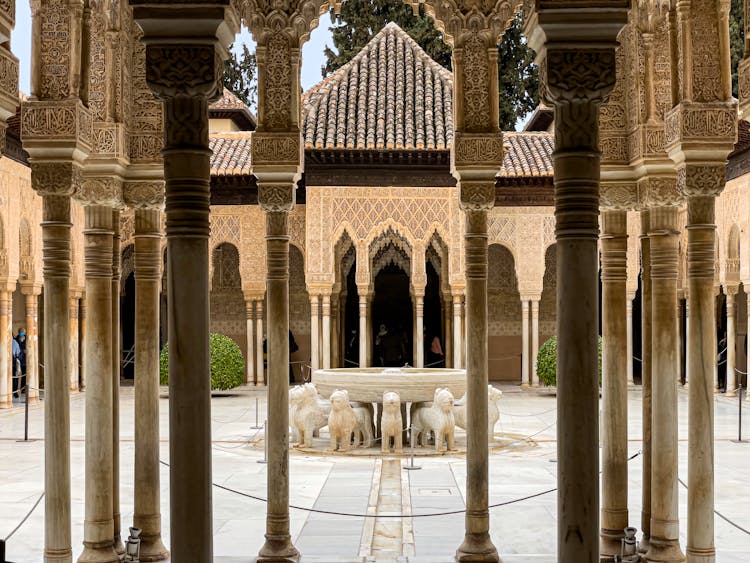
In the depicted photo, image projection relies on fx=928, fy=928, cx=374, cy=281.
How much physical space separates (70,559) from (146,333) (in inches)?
63.2

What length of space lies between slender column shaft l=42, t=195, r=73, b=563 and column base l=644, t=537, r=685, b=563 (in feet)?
12.3

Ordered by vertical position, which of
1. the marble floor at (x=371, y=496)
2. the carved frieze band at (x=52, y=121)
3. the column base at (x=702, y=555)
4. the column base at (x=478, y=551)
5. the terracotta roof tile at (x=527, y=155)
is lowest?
the marble floor at (x=371, y=496)

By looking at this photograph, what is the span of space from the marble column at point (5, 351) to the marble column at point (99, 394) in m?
13.5

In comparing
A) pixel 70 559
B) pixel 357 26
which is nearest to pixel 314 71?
pixel 357 26

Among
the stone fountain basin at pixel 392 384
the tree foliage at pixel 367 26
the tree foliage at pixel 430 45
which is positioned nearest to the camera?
the stone fountain basin at pixel 392 384

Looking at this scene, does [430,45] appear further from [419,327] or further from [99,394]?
[99,394]

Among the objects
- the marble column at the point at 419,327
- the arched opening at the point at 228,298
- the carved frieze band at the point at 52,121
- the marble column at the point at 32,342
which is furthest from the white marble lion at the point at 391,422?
the arched opening at the point at 228,298

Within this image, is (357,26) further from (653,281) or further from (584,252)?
(584,252)

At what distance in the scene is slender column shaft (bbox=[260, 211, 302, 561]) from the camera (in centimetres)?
→ 631

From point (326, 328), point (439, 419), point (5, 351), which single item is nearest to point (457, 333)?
point (326, 328)

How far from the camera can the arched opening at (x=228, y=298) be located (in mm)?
27562

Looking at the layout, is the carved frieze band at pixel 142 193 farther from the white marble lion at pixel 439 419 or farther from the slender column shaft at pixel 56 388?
the white marble lion at pixel 439 419

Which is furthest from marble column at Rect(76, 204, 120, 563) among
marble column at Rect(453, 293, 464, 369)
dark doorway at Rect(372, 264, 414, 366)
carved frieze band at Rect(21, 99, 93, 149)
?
dark doorway at Rect(372, 264, 414, 366)

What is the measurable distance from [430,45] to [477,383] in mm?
28297
